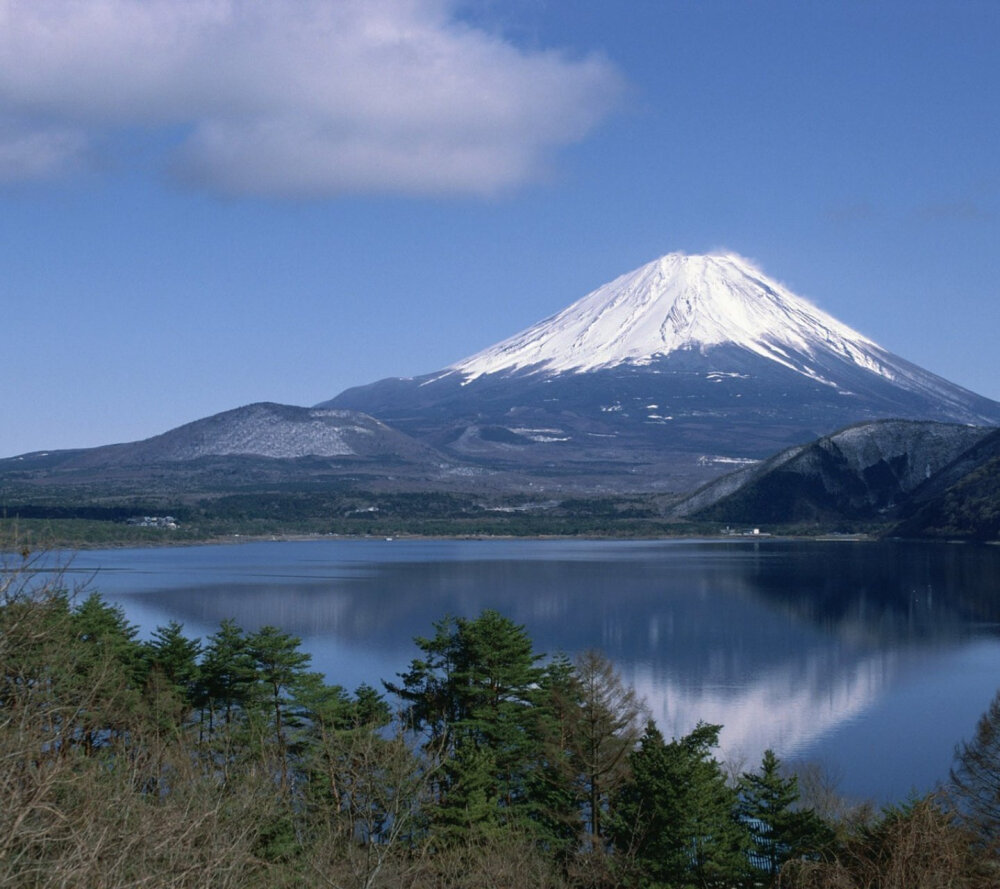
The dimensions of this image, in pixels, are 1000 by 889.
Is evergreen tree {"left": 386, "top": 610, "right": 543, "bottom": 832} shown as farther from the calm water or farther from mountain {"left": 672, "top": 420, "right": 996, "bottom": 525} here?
mountain {"left": 672, "top": 420, "right": 996, "bottom": 525}

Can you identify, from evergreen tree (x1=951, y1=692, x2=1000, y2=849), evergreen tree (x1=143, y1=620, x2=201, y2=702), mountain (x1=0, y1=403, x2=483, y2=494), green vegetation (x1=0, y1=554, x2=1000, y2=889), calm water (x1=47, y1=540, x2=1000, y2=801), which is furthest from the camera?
mountain (x1=0, y1=403, x2=483, y2=494)

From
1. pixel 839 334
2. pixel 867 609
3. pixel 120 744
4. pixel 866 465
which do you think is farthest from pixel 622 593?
pixel 839 334

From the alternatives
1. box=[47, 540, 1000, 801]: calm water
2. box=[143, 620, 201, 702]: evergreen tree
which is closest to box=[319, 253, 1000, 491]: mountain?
box=[47, 540, 1000, 801]: calm water

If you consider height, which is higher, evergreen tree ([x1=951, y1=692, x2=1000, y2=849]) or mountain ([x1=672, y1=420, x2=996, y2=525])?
mountain ([x1=672, y1=420, x2=996, y2=525])

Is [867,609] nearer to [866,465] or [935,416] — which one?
[866,465]

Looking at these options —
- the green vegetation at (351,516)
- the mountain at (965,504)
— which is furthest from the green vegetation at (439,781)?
the green vegetation at (351,516)

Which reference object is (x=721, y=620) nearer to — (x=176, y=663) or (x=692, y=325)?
(x=176, y=663)
